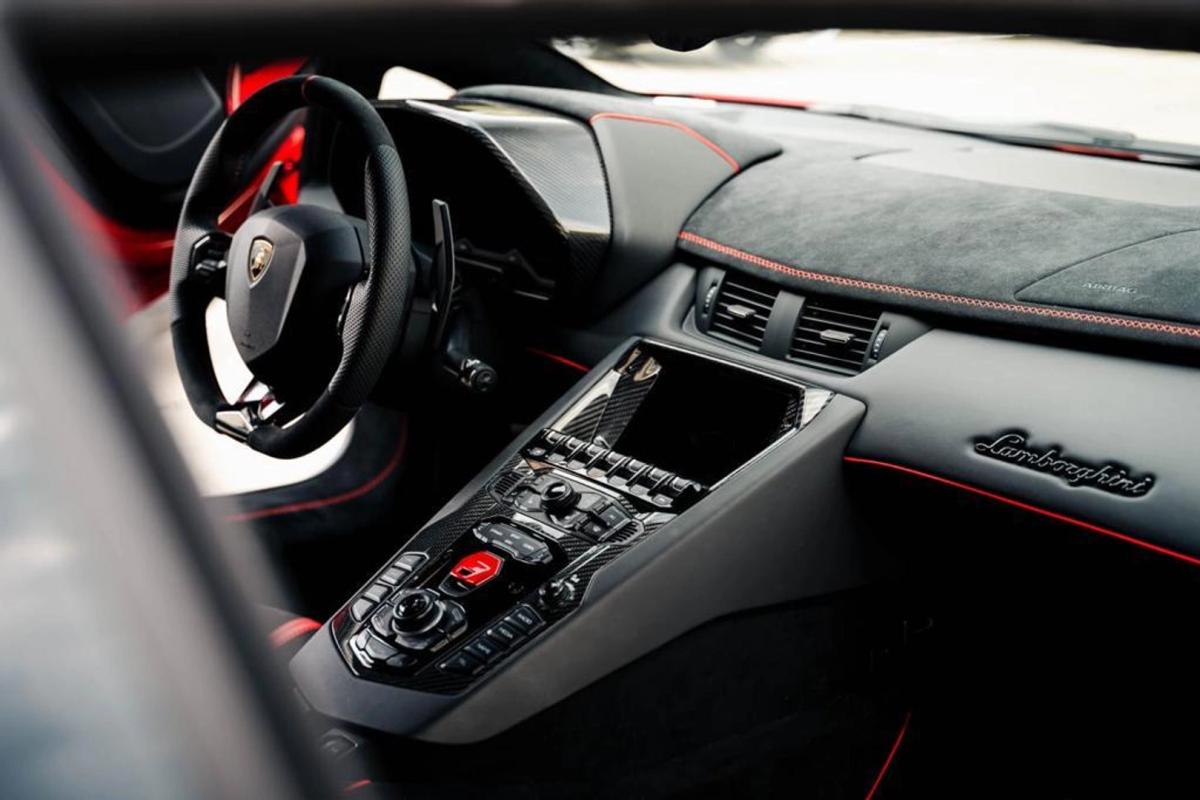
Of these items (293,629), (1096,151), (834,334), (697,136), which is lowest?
(293,629)

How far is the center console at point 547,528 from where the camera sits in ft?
5.18

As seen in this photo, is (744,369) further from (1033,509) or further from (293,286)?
(293,286)

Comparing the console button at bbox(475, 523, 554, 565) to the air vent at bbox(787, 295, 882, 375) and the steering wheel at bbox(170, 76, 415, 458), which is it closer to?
the steering wheel at bbox(170, 76, 415, 458)

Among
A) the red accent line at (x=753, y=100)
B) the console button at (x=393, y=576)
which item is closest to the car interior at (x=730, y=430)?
the console button at (x=393, y=576)

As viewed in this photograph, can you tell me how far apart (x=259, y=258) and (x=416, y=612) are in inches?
20.8

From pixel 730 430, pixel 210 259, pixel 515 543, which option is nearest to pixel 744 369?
pixel 730 430

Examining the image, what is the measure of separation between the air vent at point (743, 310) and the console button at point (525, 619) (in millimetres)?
559

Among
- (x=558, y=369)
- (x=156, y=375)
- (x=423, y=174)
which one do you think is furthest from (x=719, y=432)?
(x=156, y=375)

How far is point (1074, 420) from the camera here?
1.53 metres

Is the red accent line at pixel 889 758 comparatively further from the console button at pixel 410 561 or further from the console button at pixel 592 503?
the console button at pixel 410 561

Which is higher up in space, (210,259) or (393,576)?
(210,259)

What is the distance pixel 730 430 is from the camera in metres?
1.90

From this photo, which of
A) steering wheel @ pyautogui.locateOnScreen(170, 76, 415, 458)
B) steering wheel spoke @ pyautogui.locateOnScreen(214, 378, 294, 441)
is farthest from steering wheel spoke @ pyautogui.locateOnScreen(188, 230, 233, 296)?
steering wheel spoke @ pyautogui.locateOnScreen(214, 378, 294, 441)

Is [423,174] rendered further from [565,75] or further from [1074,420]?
[1074,420]
